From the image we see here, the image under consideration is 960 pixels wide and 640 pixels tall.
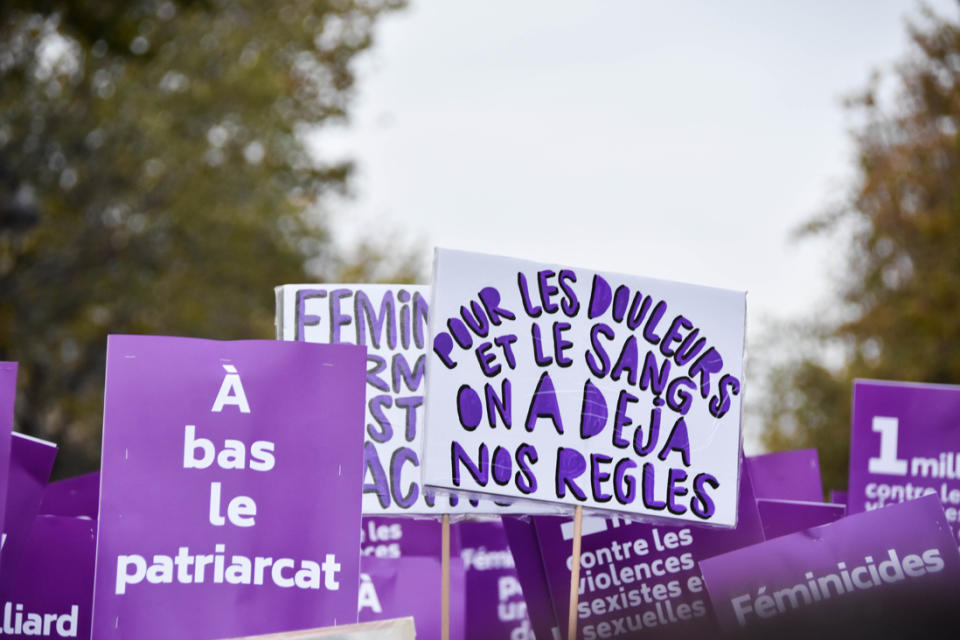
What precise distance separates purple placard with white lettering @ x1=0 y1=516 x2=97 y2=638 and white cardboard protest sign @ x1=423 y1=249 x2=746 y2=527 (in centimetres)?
134

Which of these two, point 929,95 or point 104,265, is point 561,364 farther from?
point 929,95

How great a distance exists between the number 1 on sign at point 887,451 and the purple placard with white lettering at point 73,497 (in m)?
3.36

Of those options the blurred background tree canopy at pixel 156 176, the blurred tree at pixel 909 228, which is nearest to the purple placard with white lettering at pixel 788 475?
the blurred background tree canopy at pixel 156 176

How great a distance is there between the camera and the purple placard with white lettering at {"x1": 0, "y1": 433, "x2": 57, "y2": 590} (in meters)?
4.11

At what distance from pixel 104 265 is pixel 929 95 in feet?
42.8

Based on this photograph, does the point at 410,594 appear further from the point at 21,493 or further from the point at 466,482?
the point at 21,493

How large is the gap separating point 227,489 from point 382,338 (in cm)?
126

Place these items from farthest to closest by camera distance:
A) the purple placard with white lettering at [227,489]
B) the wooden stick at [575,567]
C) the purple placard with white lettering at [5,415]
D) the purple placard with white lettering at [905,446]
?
1. the purple placard with white lettering at [905,446]
2. the wooden stick at [575,567]
3. the purple placard with white lettering at [227,489]
4. the purple placard with white lettering at [5,415]

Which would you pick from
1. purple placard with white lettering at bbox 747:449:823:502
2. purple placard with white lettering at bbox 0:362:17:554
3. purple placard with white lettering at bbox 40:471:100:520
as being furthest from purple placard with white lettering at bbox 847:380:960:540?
purple placard with white lettering at bbox 0:362:17:554

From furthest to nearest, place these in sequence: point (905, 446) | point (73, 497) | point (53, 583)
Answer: point (905, 446), point (73, 497), point (53, 583)

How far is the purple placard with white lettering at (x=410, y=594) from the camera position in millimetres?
5355

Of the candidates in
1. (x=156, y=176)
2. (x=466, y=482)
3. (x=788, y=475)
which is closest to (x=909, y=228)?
(x=156, y=176)

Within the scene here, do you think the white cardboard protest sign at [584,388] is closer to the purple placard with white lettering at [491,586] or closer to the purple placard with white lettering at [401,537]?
the purple placard with white lettering at [401,537]

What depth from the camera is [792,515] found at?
539 centimetres
